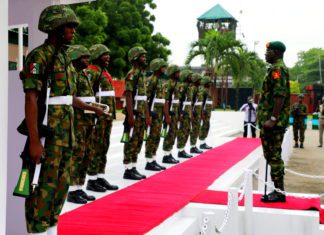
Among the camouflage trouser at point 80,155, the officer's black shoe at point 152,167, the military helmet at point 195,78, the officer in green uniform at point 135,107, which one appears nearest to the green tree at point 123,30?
the military helmet at point 195,78

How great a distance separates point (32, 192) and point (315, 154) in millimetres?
12942

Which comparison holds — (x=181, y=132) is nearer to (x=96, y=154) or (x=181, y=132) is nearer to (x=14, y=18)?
(x=96, y=154)

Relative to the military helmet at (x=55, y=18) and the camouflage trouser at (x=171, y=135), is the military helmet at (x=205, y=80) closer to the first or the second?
the camouflage trouser at (x=171, y=135)

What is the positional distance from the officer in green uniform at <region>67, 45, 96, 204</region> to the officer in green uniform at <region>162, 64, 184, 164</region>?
3394 mm

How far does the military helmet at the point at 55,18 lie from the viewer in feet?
10.5

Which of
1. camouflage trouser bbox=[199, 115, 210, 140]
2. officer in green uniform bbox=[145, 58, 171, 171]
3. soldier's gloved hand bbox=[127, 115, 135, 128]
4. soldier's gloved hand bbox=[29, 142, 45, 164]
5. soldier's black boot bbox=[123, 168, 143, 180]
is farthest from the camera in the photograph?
camouflage trouser bbox=[199, 115, 210, 140]

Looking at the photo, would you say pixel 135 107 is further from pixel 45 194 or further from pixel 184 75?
pixel 45 194

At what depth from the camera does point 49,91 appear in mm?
3168

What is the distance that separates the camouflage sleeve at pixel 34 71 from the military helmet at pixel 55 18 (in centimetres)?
20

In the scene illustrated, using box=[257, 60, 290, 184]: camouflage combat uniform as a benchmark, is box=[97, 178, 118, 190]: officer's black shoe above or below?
below

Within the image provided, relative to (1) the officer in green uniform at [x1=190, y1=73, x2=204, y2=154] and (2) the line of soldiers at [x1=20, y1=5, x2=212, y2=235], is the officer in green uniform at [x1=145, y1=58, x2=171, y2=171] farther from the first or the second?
A: (1) the officer in green uniform at [x1=190, y1=73, x2=204, y2=154]

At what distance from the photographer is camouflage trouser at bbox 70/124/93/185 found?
17.0 feet

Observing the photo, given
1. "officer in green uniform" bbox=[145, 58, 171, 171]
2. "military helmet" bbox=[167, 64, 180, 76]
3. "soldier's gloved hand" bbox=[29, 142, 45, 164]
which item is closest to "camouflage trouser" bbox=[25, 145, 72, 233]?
"soldier's gloved hand" bbox=[29, 142, 45, 164]
